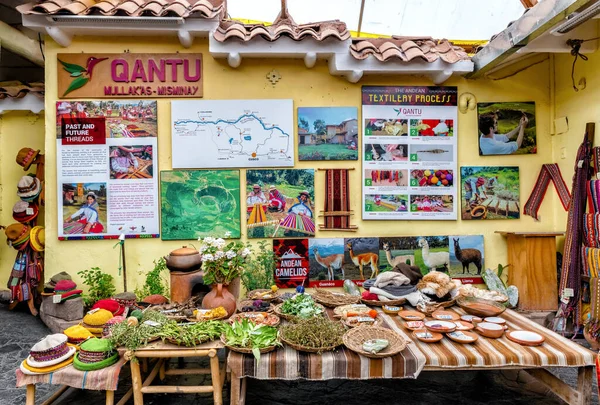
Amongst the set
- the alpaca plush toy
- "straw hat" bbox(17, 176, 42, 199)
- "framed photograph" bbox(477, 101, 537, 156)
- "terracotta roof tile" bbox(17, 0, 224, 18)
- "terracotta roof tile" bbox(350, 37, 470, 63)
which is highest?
"terracotta roof tile" bbox(17, 0, 224, 18)

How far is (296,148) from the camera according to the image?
5.31 metres

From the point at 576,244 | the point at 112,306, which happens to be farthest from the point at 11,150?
the point at 576,244

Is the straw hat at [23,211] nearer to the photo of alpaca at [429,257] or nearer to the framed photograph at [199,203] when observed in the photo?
the framed photograph at [199,203]

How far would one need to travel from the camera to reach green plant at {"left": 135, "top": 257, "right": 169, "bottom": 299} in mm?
5078

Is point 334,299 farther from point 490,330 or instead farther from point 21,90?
point 21,90

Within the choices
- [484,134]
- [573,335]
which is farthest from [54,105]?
[573,335]

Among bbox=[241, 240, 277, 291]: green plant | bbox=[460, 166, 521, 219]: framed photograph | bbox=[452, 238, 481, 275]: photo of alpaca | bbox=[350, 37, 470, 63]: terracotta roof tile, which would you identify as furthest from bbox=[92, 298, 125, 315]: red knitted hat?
bbox=[460, 166, 521, 219]: framed photograph

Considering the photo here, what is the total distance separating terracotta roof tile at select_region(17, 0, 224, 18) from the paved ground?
429cm

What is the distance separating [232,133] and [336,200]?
5.76 ft

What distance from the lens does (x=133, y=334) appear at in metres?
3.13

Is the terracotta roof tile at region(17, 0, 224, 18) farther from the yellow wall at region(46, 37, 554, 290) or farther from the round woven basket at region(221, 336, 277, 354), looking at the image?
the round woven basket at region(221, 336, 277, 354)

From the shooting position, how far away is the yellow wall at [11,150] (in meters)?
6.15

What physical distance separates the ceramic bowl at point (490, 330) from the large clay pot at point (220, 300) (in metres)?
2.36

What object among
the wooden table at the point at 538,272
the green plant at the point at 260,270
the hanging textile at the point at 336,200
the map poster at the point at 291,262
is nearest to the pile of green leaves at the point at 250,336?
the green plant at the point at 260,270
